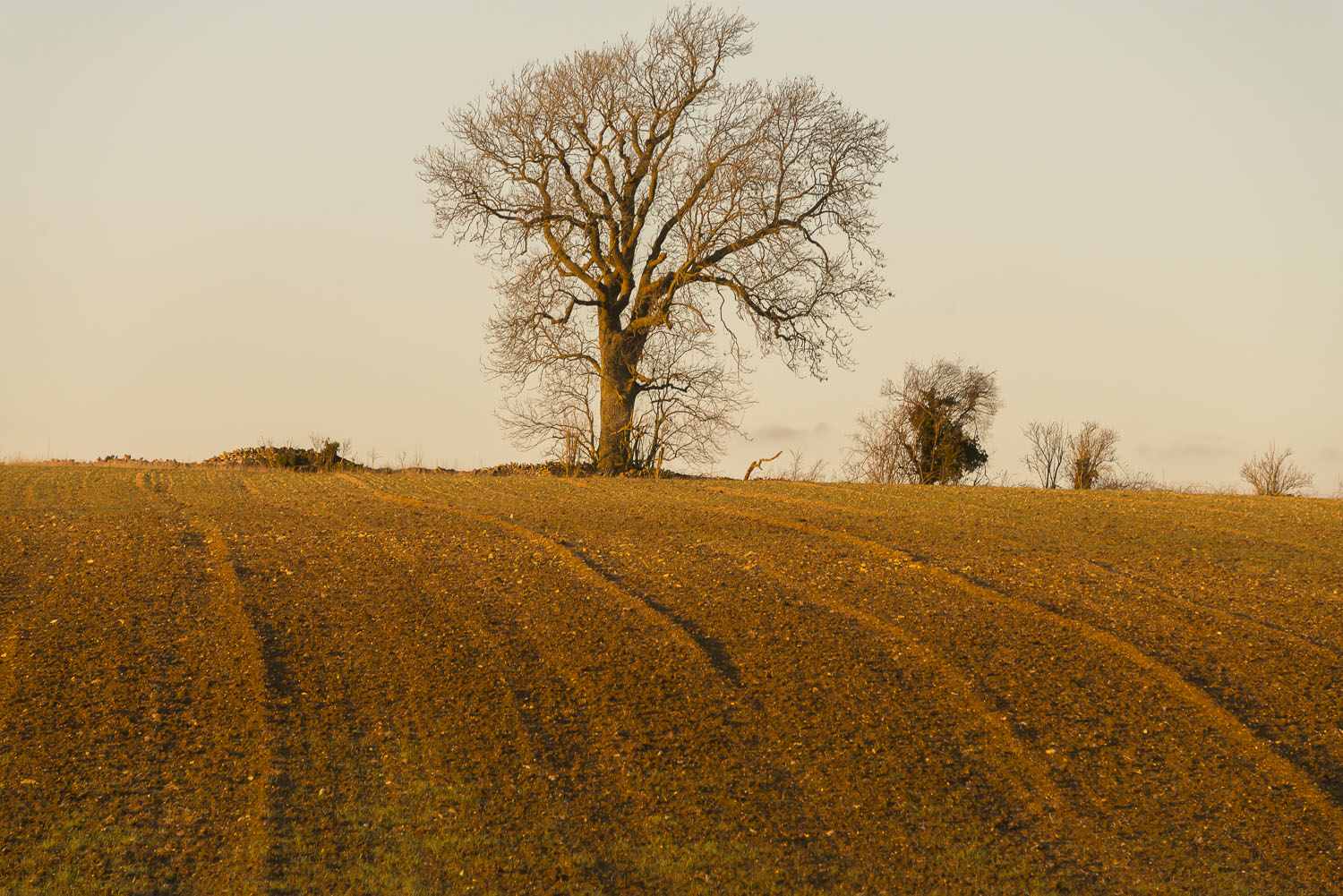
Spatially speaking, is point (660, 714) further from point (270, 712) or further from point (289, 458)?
point (289, 458)

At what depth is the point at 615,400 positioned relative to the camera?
21.5 metres

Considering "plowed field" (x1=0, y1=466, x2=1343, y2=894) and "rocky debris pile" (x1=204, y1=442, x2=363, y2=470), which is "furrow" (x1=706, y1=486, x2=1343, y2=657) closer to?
"plowed field" (x1=0, y1=466, x2=1343, y2=894)

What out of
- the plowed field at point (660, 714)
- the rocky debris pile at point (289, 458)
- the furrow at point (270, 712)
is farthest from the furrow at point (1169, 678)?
the rocky debris pile at point (289, 458)

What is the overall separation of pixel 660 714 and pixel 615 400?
50.8 ft

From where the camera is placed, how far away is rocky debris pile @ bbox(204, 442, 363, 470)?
73.0 feet

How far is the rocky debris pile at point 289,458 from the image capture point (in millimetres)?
22266

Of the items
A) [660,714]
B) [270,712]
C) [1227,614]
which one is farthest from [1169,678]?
[270,712]

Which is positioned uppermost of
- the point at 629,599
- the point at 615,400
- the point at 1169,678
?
the point at 615,400

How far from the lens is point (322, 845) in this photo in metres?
4.77

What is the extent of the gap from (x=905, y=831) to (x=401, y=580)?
5515 millimetres

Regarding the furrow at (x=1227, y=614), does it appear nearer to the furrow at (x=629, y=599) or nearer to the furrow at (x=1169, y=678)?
the furrow at (x=1169, y=678)

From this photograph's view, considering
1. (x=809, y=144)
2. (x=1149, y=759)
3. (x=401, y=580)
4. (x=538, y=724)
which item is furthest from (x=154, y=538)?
(x=809, y=144)

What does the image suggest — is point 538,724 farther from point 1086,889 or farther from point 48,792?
point 1086,889

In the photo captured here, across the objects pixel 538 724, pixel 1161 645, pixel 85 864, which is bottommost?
pixel 85 864
